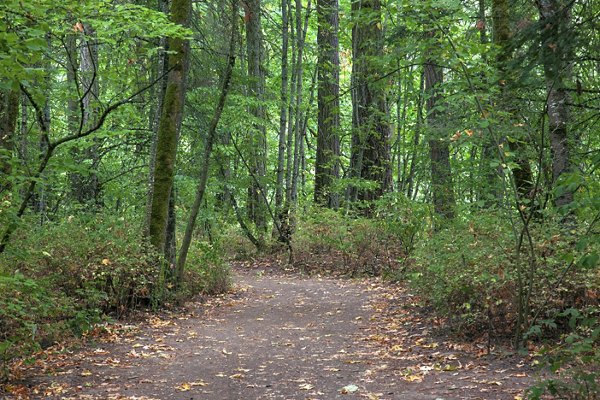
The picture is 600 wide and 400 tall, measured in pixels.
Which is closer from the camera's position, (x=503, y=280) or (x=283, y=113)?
(x=503, y=280)

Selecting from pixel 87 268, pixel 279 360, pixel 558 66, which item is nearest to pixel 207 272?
pixel 87 268

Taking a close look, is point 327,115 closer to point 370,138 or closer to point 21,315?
point 370,138

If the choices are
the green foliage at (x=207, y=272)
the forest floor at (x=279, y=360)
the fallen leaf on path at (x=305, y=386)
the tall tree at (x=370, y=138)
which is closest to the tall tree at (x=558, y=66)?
the forest floor at (x=279, y=360)

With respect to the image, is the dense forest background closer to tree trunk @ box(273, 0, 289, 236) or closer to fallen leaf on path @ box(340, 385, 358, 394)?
tree trunk @ box(273, 0, 289, 236)

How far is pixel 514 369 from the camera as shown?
561cm

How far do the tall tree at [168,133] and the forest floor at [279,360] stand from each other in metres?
1.72

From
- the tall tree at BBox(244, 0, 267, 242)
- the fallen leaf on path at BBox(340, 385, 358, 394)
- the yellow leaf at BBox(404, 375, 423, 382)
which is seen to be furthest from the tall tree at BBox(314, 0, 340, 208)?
the fallen leaf on path at BBox(340, 385, 358, 394)

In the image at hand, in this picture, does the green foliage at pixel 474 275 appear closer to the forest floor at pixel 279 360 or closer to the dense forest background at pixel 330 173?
the dense forest background at pixel 330 173

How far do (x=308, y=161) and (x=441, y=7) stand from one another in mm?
18938

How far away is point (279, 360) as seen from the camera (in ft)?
22.6

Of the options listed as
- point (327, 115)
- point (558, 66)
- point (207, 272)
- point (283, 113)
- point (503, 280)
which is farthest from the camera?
point (327, 115)

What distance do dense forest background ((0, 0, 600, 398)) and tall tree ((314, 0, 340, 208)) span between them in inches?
2.9

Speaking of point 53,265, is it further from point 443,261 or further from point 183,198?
point 183,198

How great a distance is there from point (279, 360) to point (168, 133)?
4750mm
